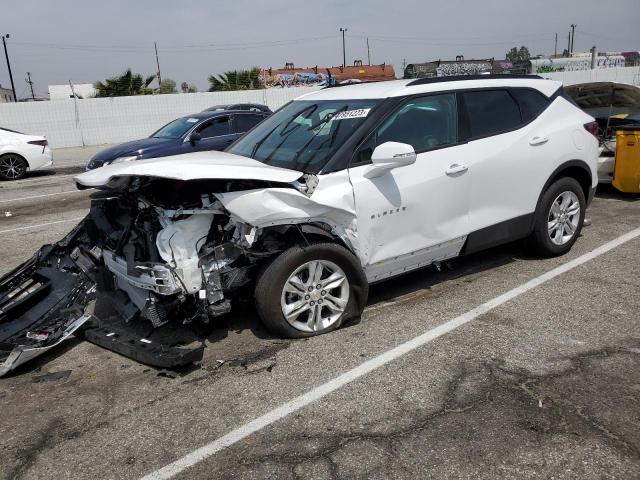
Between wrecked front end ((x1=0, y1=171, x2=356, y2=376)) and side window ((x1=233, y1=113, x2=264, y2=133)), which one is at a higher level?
side window ((x1=233, y1=113, x2=264, y2=133))

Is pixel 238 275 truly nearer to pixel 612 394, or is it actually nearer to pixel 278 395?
pixel 278 395

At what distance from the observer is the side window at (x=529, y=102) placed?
5.21 m

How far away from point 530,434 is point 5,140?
14.8 m

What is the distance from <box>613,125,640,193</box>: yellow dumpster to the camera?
24.1ft

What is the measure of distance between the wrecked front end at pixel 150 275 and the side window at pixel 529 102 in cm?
248

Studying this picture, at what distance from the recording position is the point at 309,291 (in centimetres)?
398

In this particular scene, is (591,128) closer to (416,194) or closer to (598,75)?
(416,194)

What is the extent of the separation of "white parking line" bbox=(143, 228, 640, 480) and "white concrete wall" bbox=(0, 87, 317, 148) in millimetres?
23555

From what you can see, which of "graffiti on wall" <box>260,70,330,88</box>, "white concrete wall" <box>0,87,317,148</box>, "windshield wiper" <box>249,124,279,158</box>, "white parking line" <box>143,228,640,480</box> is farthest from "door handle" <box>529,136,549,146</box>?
"graffiti on wall" <box>260,70,330,88</box>

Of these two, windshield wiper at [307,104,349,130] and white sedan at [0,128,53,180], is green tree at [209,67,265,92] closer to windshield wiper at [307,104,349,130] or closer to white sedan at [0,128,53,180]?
white sedan at [0,128,53,180]

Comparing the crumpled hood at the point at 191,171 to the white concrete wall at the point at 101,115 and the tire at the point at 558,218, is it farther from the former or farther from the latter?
the white concrete wall at the point at 101,115

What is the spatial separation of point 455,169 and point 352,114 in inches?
37.1

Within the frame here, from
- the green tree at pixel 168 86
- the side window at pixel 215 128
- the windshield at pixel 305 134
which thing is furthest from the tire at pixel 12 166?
the green tree at pixel 168 86

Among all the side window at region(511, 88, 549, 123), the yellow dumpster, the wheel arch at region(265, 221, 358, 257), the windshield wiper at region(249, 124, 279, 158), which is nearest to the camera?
the wheel arch at region(265, 221, 358, 257)
